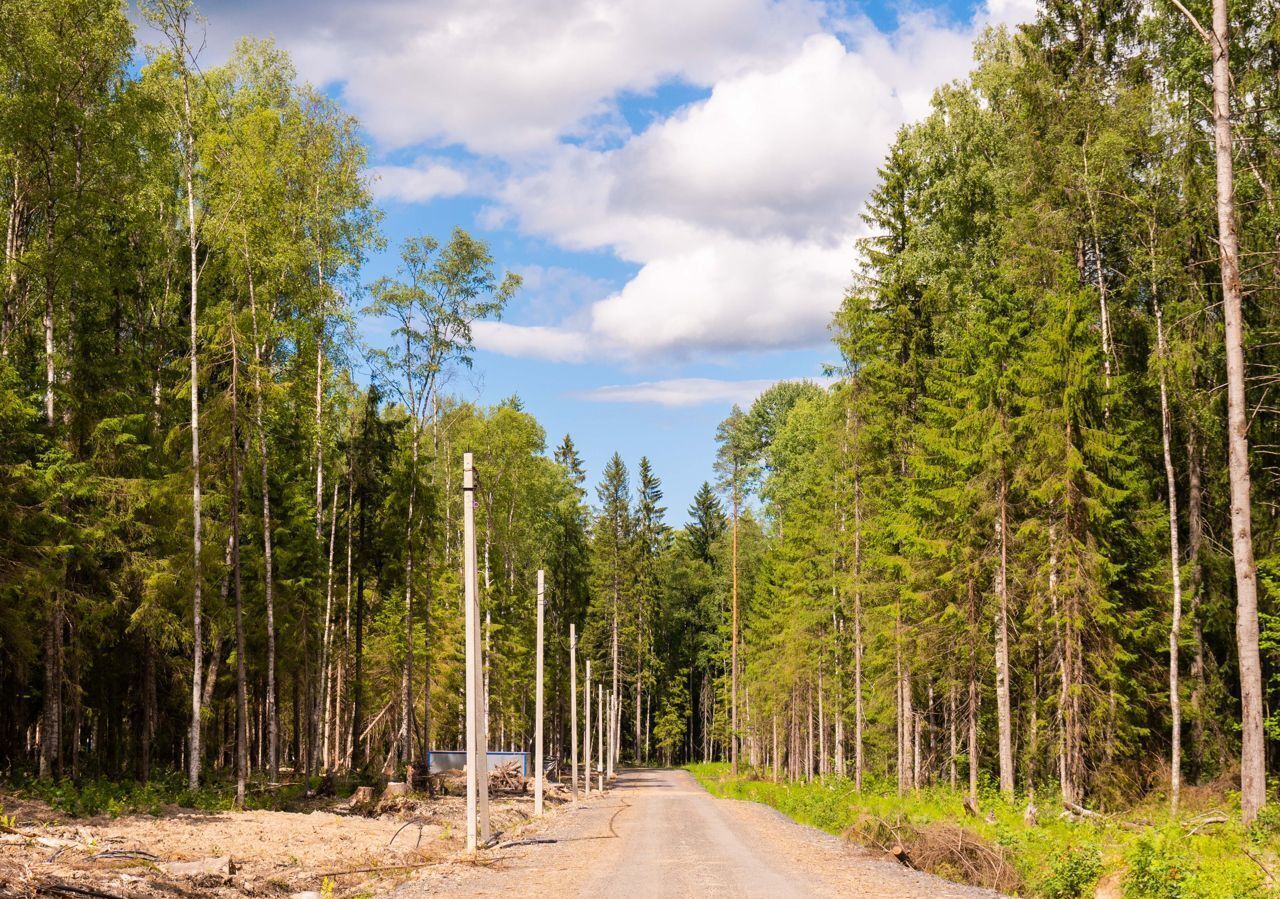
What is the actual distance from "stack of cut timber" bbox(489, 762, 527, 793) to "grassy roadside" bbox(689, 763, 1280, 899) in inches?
682

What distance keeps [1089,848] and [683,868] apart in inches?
222

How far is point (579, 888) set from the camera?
1309 centimetres

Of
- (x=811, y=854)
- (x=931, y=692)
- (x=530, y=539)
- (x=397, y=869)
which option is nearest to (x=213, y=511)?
(x=397, y=869)

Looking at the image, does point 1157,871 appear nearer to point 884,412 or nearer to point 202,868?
point 202,868

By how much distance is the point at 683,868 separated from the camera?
50.1 feet

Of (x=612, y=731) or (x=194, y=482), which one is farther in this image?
(x=612, y=731)

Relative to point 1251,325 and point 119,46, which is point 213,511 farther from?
point 1251,325

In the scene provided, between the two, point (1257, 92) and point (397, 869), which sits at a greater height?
point (1257, 92)

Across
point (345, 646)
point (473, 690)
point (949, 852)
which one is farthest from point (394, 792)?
point (345, 646)

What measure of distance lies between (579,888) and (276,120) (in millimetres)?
24408

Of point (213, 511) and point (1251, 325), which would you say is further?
point (213, 511)

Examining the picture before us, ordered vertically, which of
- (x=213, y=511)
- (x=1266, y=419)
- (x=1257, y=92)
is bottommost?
(x=213, y=511)

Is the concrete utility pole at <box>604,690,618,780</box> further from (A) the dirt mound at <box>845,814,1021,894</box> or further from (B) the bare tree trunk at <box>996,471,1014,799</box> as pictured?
(A) the dirt mound at <box>845,814,1021,894</box>

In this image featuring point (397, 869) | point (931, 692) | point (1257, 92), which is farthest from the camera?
point (931, 692)
